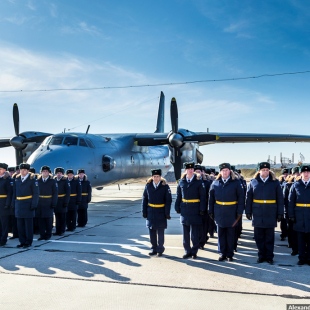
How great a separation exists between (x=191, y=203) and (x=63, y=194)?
391 centimetres

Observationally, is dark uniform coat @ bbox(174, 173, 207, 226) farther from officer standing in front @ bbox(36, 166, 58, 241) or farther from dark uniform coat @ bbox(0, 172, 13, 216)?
dark uniform coat @ bbox(0, 172, 13, 216)

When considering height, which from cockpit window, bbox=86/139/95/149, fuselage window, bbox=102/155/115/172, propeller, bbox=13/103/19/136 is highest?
propeller, bbox=13/103/19/136

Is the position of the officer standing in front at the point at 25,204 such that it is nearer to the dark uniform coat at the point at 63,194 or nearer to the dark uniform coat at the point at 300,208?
the dark uniform coat at the point at 63,194

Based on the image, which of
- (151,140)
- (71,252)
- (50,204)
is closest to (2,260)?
(71,252)

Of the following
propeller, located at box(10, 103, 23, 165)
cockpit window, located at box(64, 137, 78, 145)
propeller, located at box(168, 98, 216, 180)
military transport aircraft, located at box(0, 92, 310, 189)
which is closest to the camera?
military transport aircraft, located at box(0, 92, 310, 189)

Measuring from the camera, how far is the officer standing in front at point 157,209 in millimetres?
7098

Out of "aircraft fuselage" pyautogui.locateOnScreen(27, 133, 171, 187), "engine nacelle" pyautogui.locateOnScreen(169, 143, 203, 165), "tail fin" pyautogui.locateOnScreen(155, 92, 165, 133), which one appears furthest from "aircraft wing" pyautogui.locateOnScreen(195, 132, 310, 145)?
"tail fin" pyautogui.locateOnScreen(155, 92, 165, 133)

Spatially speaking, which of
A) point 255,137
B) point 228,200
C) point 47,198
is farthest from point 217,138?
point 228,200

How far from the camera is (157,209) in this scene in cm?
720

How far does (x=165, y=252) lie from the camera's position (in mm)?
7332

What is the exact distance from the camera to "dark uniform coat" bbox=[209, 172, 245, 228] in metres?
6.68

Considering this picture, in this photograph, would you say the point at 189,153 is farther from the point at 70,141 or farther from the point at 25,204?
the point at 25,204

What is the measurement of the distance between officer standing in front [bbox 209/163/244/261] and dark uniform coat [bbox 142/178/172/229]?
0.90m

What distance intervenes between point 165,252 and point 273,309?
10.9 ft
